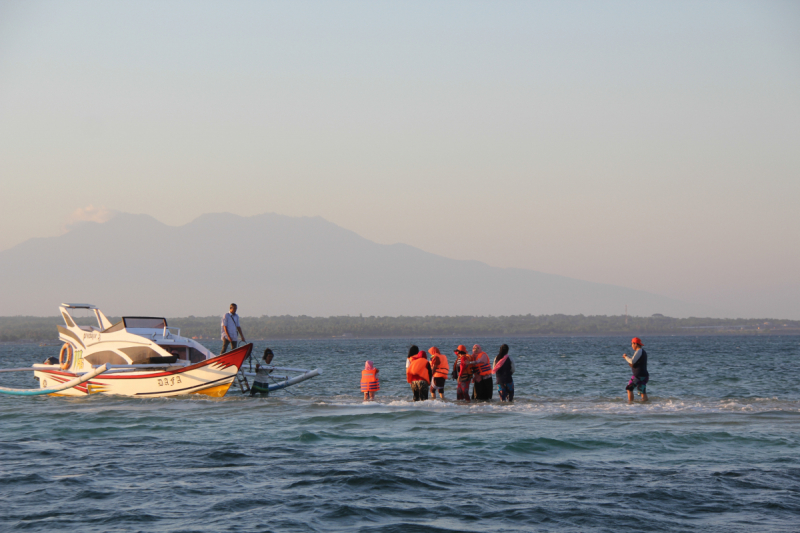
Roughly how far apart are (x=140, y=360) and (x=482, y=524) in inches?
795

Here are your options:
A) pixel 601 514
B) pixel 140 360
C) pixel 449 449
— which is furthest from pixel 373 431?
pixel 140 360

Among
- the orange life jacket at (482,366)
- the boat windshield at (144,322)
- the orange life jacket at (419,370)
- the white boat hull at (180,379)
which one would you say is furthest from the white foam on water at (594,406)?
the boat windshield at (144,322)

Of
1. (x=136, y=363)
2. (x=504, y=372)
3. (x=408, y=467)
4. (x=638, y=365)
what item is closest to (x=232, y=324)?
(x=136, y=363)

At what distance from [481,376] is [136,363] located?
13366mm

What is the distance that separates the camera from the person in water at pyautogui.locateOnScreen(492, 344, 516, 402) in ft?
70.4

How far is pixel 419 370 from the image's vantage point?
22.3 metres

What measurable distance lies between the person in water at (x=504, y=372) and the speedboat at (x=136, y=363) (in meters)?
8.62

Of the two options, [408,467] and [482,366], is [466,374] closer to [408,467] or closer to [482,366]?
[482,366]

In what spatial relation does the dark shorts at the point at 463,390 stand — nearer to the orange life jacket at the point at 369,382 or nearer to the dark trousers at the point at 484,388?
the dark trousers at the point at 484,388

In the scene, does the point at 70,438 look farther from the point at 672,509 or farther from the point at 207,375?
the point at 672,509

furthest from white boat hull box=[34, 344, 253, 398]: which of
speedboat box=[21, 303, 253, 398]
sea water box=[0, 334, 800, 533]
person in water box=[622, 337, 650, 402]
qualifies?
person in water box=[622, 337, 650, 402]

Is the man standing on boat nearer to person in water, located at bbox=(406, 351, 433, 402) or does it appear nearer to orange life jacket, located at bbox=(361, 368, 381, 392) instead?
orange life jacket, located at bbox=(361, 368, 381, 392)

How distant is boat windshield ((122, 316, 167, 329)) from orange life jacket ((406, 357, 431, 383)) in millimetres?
10886

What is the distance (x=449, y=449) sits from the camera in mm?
Result: 15141
